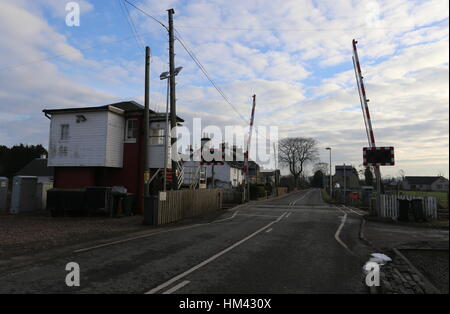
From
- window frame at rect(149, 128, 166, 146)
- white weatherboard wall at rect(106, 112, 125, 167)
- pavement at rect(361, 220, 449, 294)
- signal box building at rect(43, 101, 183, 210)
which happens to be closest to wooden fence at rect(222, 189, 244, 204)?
window frame at rect(149, 128, 166, 146)

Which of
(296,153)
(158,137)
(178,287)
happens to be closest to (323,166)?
(296,153)

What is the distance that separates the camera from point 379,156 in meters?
14.5

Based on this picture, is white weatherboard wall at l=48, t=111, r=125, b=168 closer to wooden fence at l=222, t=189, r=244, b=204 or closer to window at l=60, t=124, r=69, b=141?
window at l=60, t=124, r=69, b=141

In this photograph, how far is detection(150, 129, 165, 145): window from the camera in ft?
67.4

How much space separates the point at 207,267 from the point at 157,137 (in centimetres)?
1488

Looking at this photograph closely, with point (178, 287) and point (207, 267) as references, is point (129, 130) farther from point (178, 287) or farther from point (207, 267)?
point (178, 287)

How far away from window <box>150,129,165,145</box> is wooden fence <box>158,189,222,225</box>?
4155mm

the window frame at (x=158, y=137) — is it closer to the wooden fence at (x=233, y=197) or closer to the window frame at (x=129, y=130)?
the window frame at (x=129, y=130)

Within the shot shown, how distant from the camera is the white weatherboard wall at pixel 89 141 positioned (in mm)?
19141

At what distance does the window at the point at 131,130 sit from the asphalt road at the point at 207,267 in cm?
1112

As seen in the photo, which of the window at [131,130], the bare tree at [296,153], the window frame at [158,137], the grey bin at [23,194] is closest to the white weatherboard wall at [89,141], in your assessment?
the window at [131,130]
